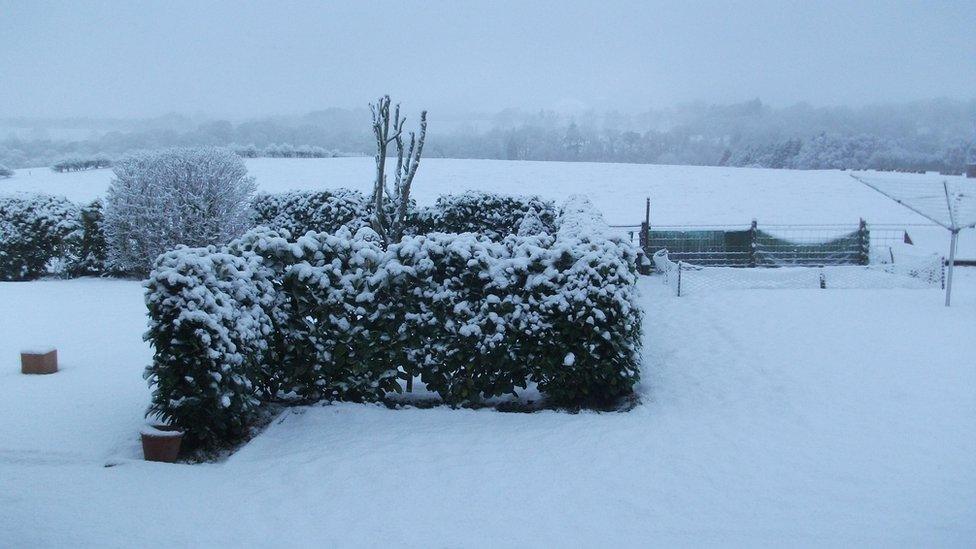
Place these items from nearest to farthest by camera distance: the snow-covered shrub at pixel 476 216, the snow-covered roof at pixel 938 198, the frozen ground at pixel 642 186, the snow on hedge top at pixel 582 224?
the snow on hedge top at pixel 582 224
the snow-covered roof at pixel 938 198
the snow-covered shrub at pixel 476 216
the frozen ground at pixel 642 186

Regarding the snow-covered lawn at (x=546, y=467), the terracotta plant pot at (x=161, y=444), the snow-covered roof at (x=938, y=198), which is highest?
the snow-covered roof at (x=938, y=198)

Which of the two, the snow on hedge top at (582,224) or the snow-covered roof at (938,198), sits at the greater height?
the snow-covered roof at (938,198)

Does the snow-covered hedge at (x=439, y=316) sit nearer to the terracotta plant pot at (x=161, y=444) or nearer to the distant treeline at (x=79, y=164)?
the terracotta plant pot at (x=161, y=444)

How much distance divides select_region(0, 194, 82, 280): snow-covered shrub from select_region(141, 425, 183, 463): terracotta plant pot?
32.4 ft


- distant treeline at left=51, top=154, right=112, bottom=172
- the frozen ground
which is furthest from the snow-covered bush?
distant treeline at left=51, top=154, right=112, bottom=172

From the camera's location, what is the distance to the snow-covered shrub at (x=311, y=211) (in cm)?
1298

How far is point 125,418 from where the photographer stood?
525cm

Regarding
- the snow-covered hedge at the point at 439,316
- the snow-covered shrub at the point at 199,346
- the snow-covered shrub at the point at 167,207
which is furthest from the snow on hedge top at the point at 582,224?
the snow-covered shrub at the point at 167,207

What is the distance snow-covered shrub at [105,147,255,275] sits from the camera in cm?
1214

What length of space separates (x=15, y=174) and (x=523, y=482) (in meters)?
32.7

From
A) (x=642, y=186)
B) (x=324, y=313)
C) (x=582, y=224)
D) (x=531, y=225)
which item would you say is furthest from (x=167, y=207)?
(x=642, y=186)

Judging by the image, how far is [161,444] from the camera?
4512 mm

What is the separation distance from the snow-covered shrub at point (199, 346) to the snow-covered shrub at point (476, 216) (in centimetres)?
842

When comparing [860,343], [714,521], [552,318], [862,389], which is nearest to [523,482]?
[714,521]
